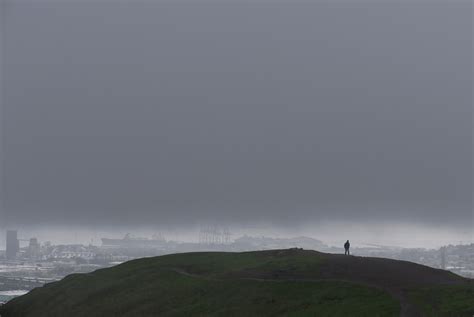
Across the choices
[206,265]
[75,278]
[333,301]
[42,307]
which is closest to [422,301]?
[333,301]

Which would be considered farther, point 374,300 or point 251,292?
point 251,292

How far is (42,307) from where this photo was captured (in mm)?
90562

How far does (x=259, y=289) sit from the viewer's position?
6812 centimetres

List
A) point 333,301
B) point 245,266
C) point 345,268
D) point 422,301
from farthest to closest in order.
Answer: point 245,266 → point 345,268 → point 333,301 → point 422,301

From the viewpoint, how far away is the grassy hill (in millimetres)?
56719

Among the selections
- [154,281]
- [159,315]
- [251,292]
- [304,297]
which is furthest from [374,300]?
[154,281]

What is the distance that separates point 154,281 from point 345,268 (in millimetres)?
26474

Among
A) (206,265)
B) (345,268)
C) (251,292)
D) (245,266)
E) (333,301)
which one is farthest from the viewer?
(206,265)

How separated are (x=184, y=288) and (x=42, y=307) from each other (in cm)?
2576

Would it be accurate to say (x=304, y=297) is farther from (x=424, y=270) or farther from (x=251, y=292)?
(x=424, y=270)

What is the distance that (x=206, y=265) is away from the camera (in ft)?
293

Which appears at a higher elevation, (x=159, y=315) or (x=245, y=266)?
(x=245, y=266)

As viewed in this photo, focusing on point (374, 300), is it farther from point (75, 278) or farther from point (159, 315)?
point (75, 278)

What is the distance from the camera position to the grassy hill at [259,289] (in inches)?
2233
